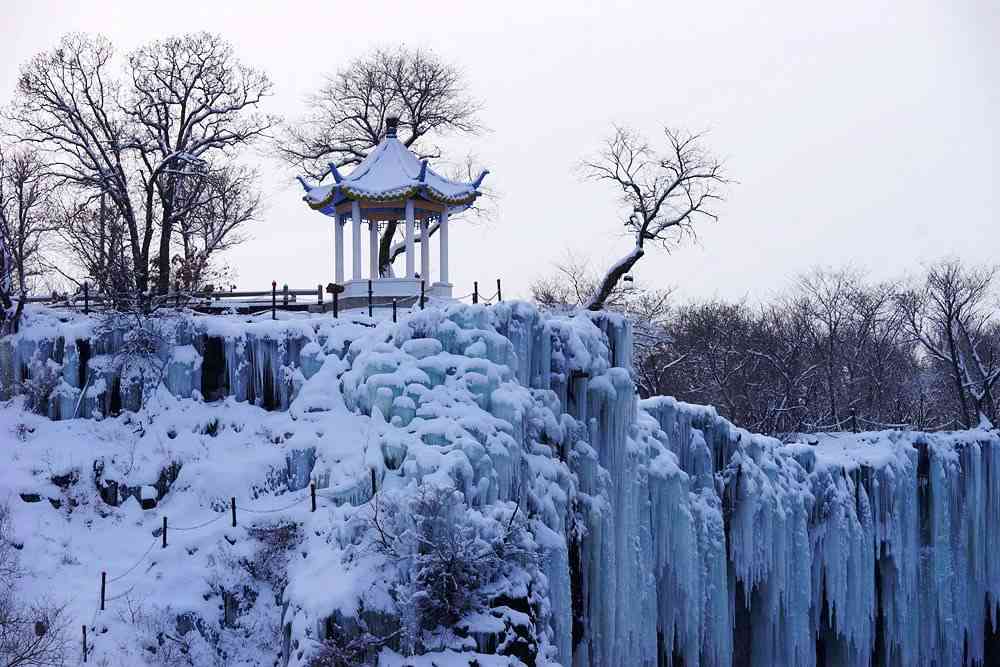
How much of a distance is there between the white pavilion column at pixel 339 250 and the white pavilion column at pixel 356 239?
2.74ft

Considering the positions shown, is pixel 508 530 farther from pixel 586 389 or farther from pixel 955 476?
pixel 955 476

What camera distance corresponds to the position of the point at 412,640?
59.0ft

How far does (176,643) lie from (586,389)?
860 cm

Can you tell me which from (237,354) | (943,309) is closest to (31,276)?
(237,354)

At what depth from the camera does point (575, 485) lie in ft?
71.5

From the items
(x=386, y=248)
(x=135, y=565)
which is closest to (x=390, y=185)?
(x=386, y=248)

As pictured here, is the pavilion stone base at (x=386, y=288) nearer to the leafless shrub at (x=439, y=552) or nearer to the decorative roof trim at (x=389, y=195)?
the decorative roof trim at (x=389, y=195)

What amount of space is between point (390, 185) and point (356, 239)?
60.5 inches

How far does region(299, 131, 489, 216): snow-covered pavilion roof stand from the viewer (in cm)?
2870

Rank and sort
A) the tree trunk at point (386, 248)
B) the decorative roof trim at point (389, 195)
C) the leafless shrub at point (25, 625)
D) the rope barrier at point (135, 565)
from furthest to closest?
the tree trunk at point (386, 248), the decorative roof trim at point (389, 195), the rope barrier at point (135, 565), the leafless shrub at point (25, 625)

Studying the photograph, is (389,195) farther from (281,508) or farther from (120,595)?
(120,595)

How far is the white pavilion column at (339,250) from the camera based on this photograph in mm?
29828

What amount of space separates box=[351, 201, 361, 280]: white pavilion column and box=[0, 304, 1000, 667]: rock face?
10.7 feet

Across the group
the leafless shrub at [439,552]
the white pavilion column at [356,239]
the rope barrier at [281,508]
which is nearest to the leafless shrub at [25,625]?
the rope barrier at [281,508]
